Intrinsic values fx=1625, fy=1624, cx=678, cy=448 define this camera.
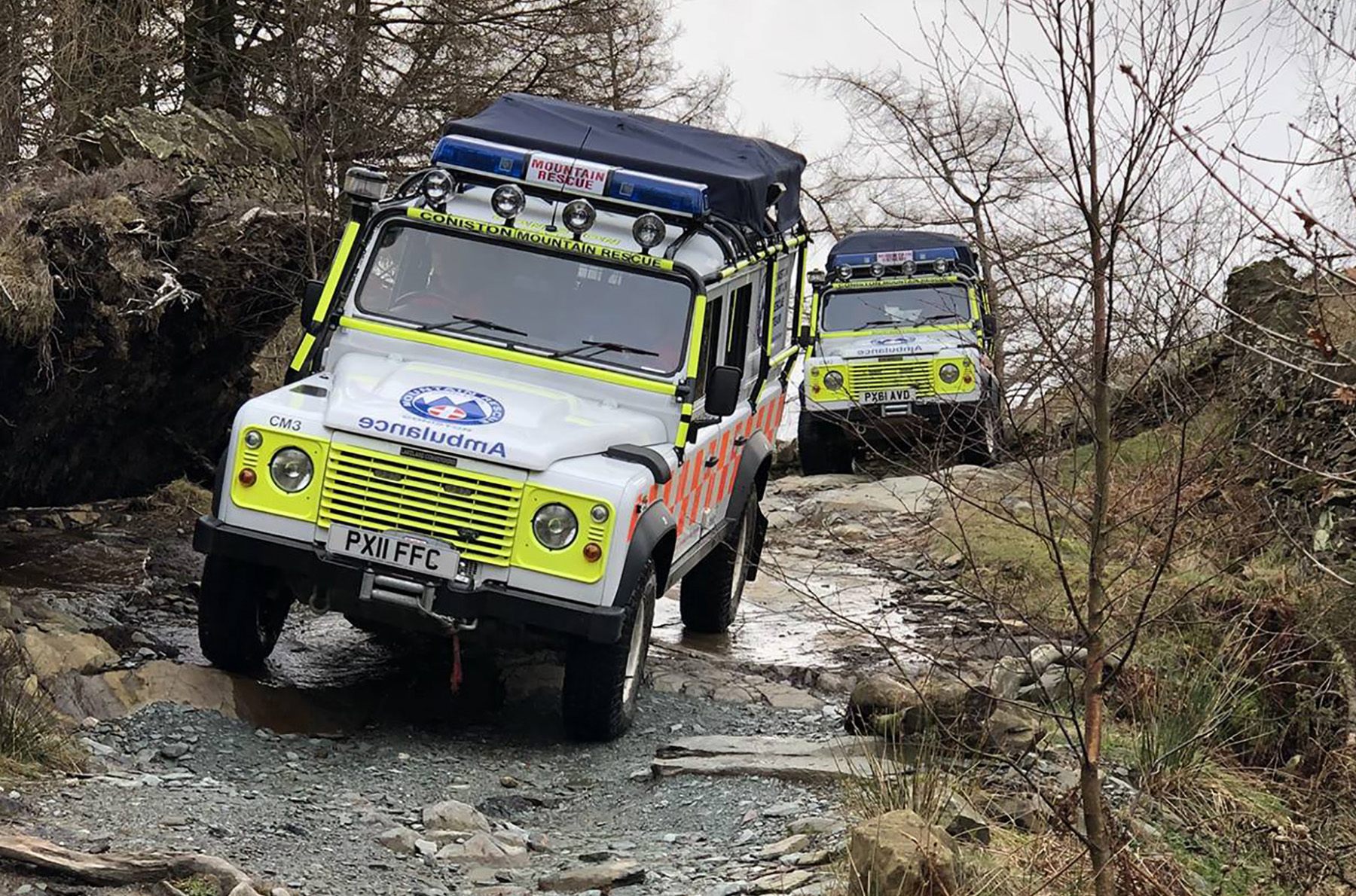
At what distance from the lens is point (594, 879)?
17.0ft

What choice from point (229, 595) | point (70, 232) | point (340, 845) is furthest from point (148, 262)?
point (340, 845)

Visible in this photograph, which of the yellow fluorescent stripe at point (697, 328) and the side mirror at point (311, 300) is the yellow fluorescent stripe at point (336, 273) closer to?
the side mirror at point (311, 300)

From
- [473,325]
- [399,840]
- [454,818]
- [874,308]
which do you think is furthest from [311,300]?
[874,308]

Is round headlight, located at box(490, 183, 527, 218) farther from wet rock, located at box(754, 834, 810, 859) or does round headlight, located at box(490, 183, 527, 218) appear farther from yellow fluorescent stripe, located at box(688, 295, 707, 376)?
wet rock, located at box(754, 834, 810, 859)

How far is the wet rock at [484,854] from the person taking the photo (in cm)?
547

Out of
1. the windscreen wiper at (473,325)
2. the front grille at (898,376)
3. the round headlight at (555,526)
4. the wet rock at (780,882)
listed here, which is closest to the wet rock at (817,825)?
the wet rock at (780,882)

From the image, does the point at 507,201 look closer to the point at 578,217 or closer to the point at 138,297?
Answer: the point at 578,217

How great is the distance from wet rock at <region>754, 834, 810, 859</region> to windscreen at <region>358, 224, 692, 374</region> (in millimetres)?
2679

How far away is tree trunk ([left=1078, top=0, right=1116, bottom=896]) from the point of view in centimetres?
406

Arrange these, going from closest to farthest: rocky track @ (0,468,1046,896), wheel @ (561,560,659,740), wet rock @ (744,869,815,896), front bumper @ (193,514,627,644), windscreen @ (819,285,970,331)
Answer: wet rock @ (744,869,815,896), rocky track @ (0,468,1046,896), front bumper @ (193,514,627,644), wheel @ (561,560,659,740), windscreen @ (819,285,970,331)

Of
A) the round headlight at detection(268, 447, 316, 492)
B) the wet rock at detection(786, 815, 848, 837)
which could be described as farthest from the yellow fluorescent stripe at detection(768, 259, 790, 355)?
the wet rock at detection(786, 815, 848, 837)

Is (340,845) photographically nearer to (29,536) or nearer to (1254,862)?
(1254,862)

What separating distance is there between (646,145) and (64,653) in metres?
3.97

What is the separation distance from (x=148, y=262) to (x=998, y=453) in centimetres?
568
